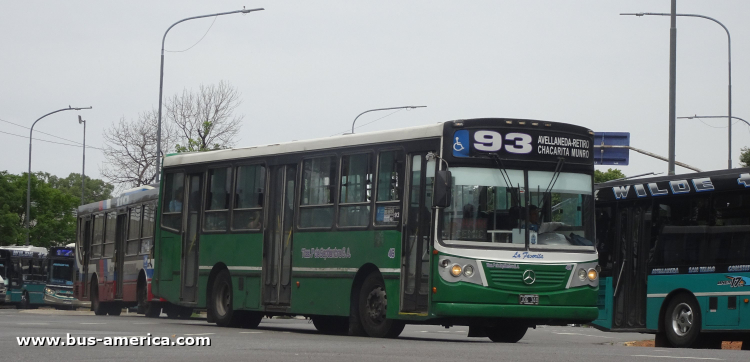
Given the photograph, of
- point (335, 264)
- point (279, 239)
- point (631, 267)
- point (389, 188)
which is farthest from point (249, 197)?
point (631, 267)

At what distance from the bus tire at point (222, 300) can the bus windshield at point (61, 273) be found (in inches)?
1223

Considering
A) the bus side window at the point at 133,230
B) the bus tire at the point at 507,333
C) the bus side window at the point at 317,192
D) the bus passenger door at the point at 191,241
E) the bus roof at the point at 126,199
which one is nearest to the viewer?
the bus tire at the point at 507,333

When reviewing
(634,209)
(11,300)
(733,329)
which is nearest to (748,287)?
(733,329)

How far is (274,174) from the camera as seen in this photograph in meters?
19.6

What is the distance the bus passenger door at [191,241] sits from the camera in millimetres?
21641

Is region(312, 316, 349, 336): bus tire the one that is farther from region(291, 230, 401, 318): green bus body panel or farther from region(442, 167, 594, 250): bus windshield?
region(442, 167, 594, 250): bus windshield

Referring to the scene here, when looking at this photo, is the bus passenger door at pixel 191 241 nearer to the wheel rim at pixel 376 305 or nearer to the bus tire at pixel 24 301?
the wheel rim at pixel 376 305

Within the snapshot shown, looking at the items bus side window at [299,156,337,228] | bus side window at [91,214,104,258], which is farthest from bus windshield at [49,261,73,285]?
bus side window at [299,156,337,228]

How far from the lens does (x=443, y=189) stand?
50.3 ft

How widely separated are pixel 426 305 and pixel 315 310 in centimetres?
288

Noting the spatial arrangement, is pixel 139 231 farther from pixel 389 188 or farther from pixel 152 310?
pixel 389 188

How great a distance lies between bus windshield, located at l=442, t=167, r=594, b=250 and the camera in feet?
51.3

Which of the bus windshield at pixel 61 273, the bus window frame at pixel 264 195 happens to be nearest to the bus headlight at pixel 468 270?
the bus window frame at pixel 264 195

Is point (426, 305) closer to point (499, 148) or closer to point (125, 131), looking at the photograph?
point (499, 148)
